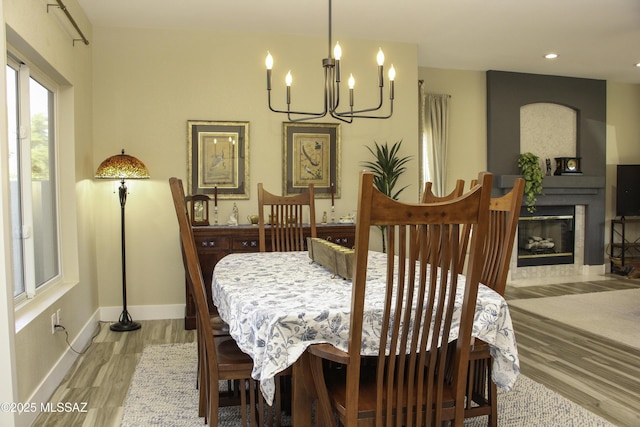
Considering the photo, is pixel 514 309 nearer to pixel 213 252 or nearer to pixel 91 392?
pixel 213 252

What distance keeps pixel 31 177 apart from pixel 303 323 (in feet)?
7.52

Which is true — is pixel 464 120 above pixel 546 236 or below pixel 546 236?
above

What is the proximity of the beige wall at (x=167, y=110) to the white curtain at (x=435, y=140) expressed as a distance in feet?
5.08

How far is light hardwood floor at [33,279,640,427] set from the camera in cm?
262

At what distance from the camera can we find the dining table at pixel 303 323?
1.62 m

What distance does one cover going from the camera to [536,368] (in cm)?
325

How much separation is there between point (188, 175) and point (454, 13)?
106 inches

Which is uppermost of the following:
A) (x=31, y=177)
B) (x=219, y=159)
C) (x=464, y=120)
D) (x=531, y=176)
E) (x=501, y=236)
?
(x=464, y=120)

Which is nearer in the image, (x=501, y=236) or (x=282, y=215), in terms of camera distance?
(x=501, y=236)

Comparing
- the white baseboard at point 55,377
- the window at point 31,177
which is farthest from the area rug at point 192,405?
the window at point 31,177

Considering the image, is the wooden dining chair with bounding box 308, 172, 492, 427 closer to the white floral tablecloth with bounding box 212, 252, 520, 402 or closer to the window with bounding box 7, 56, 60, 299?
the white floral tablecloth with bounding box 212, 252, 520, 402

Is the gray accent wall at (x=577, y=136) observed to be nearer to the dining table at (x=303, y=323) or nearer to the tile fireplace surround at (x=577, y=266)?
the tile fireplace surround at (x=577, y=266)

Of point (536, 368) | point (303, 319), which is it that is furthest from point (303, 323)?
point (536, 368)

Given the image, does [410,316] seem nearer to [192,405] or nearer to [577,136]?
[192,405]
